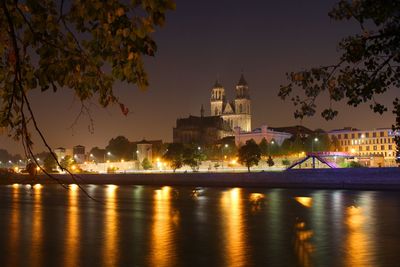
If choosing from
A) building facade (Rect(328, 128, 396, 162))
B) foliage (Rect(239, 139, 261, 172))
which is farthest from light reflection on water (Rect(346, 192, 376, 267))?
building facade (Rect(328, 128, 396, 162))

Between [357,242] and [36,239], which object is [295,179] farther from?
[36,239]

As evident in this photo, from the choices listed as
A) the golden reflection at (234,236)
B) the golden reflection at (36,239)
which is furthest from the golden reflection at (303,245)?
the golden reflection at (36,239)

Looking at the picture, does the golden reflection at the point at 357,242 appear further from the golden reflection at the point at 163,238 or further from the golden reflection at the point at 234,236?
the golden reflection at the point at 163,238

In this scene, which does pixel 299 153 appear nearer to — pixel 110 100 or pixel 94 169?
pixel 94 169

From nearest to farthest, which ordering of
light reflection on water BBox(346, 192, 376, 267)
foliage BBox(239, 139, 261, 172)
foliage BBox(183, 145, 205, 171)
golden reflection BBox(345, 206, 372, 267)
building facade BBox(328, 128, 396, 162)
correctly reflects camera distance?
1. golden reflection BBox(345, 206, 372, 267)
2. light reflection on water BBox(346, 192, 376, 267)
3. foliage BBox(239, 139, 261, 172)
4. foliage BBox(183, 145, 205, 171)
5. building facade BBox(328, 128, 396, 162)

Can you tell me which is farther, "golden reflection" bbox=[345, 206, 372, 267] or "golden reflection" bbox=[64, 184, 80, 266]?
"golden reflection" bbox=[64, 184, 80, 266]

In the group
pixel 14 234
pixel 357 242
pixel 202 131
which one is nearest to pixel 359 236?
pixel 357 242

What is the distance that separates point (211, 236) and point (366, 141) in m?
160

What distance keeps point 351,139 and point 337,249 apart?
164 meters

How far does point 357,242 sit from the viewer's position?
17953 millimetres

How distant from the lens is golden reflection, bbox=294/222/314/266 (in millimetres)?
14922

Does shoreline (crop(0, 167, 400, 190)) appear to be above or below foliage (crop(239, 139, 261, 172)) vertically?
below

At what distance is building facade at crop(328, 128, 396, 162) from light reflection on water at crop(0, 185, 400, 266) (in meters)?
140

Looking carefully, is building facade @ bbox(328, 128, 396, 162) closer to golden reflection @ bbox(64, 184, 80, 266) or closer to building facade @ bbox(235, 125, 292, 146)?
building facade @ bbox(235, 125, 292, 146)
